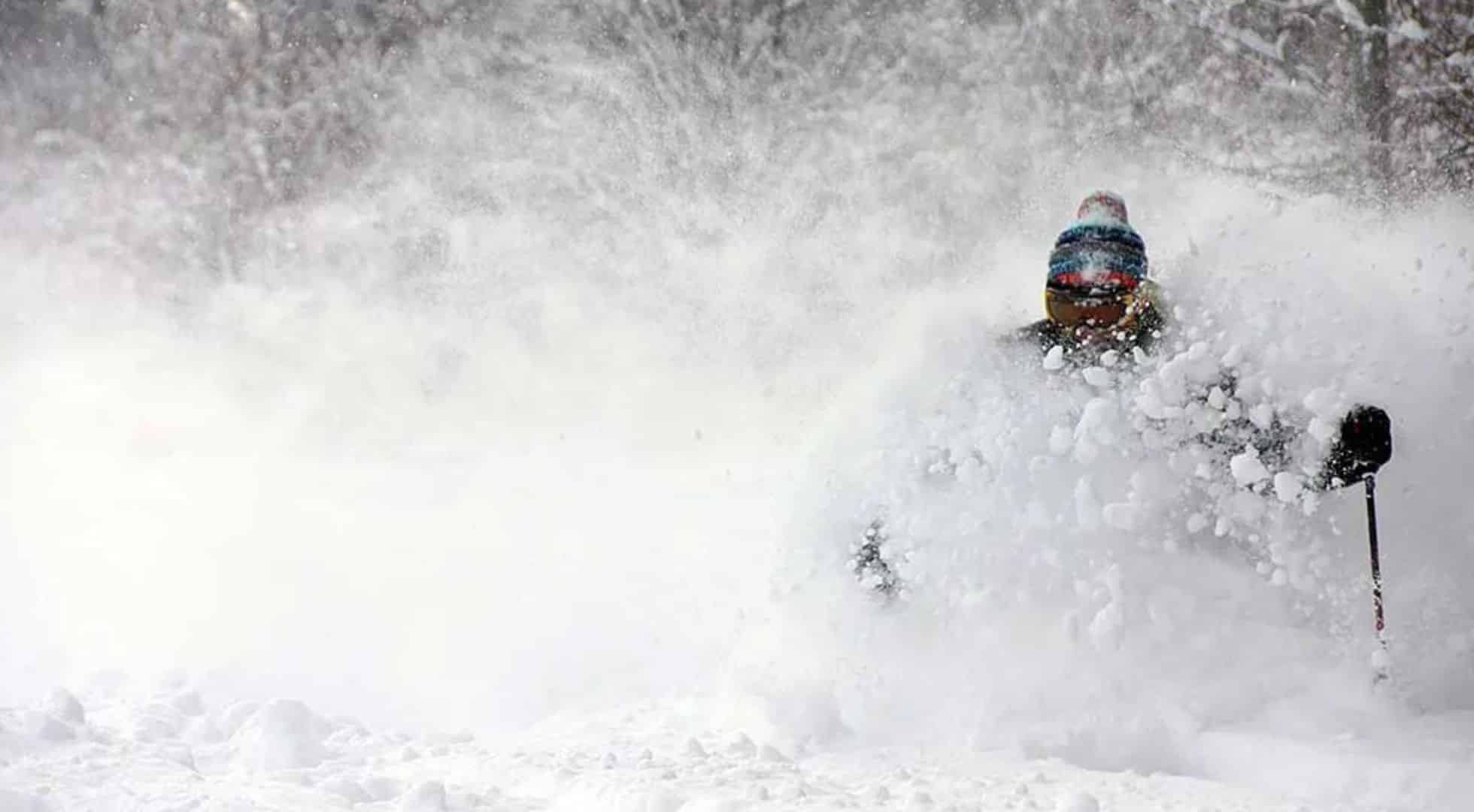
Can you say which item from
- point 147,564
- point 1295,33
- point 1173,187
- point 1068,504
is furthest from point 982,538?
point 147,564

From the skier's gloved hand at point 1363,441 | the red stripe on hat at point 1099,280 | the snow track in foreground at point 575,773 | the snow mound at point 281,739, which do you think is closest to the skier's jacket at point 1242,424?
the skier's gloved hand at point 1363,441

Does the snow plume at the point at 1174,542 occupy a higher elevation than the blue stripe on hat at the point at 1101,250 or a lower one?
lower

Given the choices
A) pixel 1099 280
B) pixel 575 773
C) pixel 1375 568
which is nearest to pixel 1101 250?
pixel 1099 280

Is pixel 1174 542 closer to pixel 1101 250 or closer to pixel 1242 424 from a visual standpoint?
pixel 1242 424

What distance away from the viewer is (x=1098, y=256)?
5328 millimetres

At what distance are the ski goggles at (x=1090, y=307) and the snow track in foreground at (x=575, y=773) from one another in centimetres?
210

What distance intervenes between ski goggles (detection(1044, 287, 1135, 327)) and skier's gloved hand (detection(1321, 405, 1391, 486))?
3.68 ft

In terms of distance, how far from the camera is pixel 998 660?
4.98 meters

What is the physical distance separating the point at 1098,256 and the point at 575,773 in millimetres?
3531

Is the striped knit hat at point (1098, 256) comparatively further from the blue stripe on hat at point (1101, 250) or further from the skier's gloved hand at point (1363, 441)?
the skier's gloved hand at point (1363, 441)

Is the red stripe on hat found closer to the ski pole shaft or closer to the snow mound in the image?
the ski pole shaft

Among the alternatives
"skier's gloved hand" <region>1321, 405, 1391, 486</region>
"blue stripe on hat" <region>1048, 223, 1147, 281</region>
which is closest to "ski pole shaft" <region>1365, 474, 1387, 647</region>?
"skier's gloved hand" <region>1321, 405, 1391, 486</region>

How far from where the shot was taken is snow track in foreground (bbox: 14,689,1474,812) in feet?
10.5

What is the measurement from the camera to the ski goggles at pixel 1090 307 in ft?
17.4
